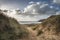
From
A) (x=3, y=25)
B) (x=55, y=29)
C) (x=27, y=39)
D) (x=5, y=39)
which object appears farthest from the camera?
(x=55, y=29)

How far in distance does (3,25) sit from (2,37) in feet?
3.99

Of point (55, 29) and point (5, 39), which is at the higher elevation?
point (5, 39)

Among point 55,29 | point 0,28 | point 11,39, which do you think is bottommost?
point 55,29

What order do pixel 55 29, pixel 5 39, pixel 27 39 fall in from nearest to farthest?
1. pixel 5 39
2. pixel 27 39
3. pixel 55 29

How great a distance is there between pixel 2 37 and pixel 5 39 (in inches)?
14.5

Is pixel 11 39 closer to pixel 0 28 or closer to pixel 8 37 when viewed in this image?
pixel 8 37

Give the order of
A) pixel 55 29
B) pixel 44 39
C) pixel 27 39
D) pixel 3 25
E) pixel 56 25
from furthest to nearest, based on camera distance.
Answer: pixel 56 25
pixel 55 29
pixel 44 39
pixel 27 39
pixel 3 25

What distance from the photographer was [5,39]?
14148mm

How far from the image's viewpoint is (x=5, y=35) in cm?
1468

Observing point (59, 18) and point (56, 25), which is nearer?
point (56, 25)

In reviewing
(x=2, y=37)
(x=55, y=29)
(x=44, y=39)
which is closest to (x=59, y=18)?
(x=55, y=29)

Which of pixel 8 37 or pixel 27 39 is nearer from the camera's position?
pixel 8 37

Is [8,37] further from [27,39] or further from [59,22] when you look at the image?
[59,22]

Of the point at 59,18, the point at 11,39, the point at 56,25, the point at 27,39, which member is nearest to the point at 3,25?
the point at 11,39
